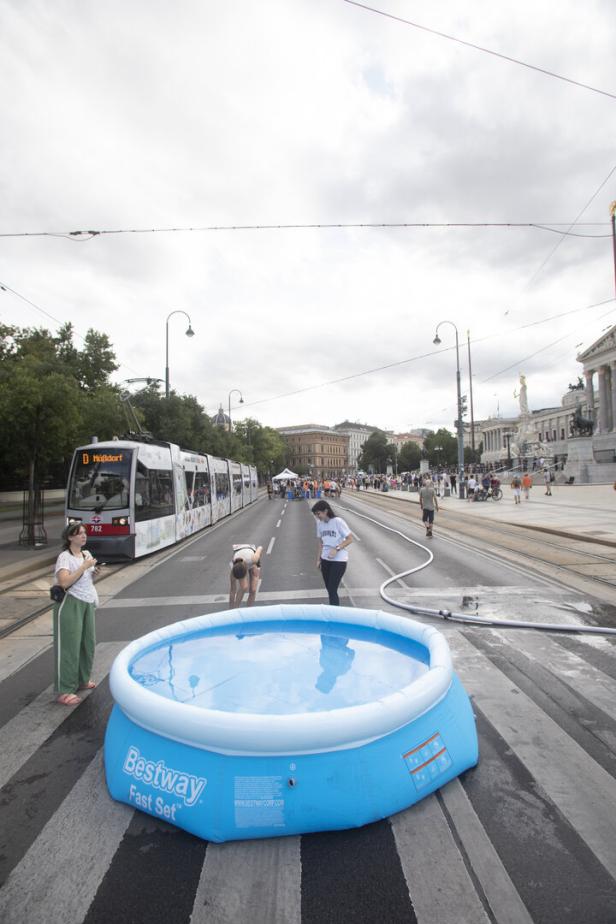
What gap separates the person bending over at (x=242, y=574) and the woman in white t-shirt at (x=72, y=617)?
2.38 metres

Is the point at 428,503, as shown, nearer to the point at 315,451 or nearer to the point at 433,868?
the point at 433,868

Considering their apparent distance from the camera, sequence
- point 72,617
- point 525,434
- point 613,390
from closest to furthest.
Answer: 1. point 72,617
2. point 525,434
3. point 613,390

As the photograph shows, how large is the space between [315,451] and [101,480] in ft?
495

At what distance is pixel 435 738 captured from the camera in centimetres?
355

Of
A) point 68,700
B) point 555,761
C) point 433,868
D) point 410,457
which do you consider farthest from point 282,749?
point 410,457

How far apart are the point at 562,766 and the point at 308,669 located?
7.00 ft

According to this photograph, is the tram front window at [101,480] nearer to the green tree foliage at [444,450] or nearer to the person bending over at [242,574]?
the person bending over at [242,574]

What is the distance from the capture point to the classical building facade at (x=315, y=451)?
540 ft

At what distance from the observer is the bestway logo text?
10.3 feet

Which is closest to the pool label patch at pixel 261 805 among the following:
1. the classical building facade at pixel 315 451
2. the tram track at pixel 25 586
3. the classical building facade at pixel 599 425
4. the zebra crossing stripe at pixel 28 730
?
the zebra crossing stripe at pixel 28 730

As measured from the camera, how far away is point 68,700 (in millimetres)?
5086

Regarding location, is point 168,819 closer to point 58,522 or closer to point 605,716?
point 605,716

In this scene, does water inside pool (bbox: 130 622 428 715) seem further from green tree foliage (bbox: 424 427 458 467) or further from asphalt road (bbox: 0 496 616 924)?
green tree foliage (bbox: 424 427 458 467)

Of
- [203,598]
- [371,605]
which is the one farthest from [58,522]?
[371,605]
